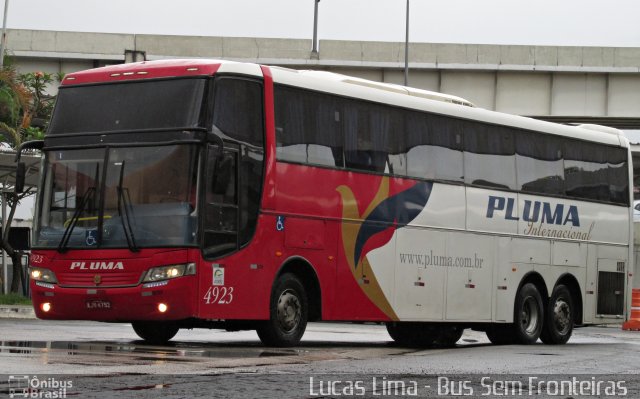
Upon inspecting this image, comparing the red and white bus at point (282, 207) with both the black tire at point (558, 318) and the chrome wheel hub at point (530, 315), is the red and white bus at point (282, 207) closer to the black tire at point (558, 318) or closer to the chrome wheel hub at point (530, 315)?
the chrome wheel hub at point (530, 315)

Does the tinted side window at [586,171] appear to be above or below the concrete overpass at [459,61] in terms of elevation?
below

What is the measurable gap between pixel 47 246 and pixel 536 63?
34.4 m

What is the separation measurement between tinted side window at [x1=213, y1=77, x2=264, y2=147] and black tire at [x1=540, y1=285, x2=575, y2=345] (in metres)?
8.17

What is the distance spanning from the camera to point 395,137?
2041 cm

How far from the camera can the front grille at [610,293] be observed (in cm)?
2519

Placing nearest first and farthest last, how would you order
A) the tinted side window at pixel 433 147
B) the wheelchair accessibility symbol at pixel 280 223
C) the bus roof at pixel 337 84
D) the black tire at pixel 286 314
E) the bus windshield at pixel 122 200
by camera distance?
the bus windshield at pixel 122 200, the bus roof at pixel 337 84, the black tire at pixel 286 314, the wheelchair accessibility symbol at pixel 280 223, the tinted side window at pixel 433 147

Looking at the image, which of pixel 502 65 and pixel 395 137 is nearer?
pixel 395 137

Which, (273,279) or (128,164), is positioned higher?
(128,164)

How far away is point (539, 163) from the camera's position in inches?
934

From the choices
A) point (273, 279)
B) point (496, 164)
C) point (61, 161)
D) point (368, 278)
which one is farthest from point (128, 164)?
point (496, 164)

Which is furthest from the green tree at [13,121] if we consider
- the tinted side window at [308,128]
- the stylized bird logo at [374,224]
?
the tinted side window at [308,128]

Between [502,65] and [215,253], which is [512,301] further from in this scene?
[502,65]

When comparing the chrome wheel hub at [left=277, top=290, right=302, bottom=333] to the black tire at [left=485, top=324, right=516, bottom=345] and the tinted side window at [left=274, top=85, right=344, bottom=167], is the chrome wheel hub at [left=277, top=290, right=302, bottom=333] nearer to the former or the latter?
the tinted side window at [left=274, top=85, right=344, bottom=167]

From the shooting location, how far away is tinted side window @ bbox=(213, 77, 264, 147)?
17.4 metres
